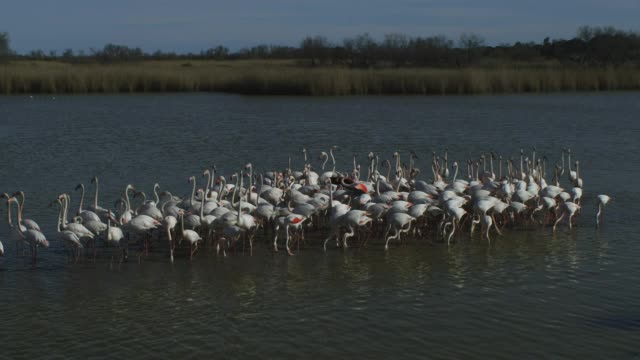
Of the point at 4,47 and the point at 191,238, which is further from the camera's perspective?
the point at 4,47

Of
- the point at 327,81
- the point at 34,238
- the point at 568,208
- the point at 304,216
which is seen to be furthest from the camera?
the point at 327,81

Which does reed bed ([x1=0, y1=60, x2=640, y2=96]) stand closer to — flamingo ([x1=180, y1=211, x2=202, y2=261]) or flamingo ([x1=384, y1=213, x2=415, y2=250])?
flamingo ([x1=384, y1=213, x2=415, y2=250])

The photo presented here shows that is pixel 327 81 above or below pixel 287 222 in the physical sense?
above

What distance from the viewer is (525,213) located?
1460 centimetres

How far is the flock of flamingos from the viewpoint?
12203 millimetres

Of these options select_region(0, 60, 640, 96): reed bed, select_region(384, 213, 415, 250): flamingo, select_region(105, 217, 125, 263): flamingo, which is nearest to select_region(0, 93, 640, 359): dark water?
select_region(384, 213, 415, 250): flamingo

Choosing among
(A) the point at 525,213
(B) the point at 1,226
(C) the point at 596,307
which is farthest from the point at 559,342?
(B) the point at 1,226

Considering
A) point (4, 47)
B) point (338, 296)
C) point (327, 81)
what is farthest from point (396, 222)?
point (4, 47)

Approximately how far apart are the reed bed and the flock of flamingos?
24.0 metres

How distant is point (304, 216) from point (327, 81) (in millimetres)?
26674

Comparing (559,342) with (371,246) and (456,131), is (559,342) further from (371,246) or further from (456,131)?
(456,131)

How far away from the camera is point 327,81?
1535 inches

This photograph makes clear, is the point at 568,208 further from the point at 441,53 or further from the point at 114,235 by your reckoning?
the point at 441,53

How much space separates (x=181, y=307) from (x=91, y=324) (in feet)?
3.42
